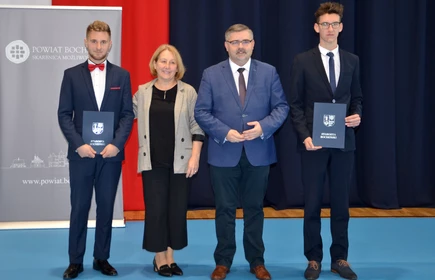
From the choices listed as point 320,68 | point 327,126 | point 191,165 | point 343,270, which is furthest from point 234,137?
point 343,270

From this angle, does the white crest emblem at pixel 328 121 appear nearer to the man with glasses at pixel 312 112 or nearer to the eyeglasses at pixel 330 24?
the man with glasses at pixel 312 112

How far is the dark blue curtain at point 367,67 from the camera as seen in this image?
20.0 feet

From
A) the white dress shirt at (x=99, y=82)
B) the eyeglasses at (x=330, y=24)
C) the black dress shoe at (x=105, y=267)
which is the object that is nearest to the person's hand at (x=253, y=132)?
the eyeglasses at (x=330, y=24)

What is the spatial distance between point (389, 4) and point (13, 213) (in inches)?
176

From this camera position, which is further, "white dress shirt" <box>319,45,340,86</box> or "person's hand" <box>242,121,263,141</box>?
"white dress shirt" <box>319,45,340,86</box>

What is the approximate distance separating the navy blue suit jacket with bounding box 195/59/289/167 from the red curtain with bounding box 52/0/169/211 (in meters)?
2.34

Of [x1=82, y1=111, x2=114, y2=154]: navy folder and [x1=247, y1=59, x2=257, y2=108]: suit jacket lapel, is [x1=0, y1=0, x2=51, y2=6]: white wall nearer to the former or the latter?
[x1=82, y1=111, x2=114, y2=154]: navy folder

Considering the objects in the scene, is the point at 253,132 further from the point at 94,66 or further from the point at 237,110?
the point at 94,66

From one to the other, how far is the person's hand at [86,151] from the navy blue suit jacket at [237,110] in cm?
72

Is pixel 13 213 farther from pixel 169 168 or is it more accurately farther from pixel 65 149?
pixel 169 168

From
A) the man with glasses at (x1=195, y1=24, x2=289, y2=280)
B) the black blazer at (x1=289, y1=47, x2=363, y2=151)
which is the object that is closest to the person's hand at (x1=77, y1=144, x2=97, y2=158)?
the man with glasses at (x1=195, y1=24, x2=289, y2=280)

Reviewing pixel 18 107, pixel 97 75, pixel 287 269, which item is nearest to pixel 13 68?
pixel 18 107

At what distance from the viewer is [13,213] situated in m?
5.20

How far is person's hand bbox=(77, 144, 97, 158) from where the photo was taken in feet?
11.9
